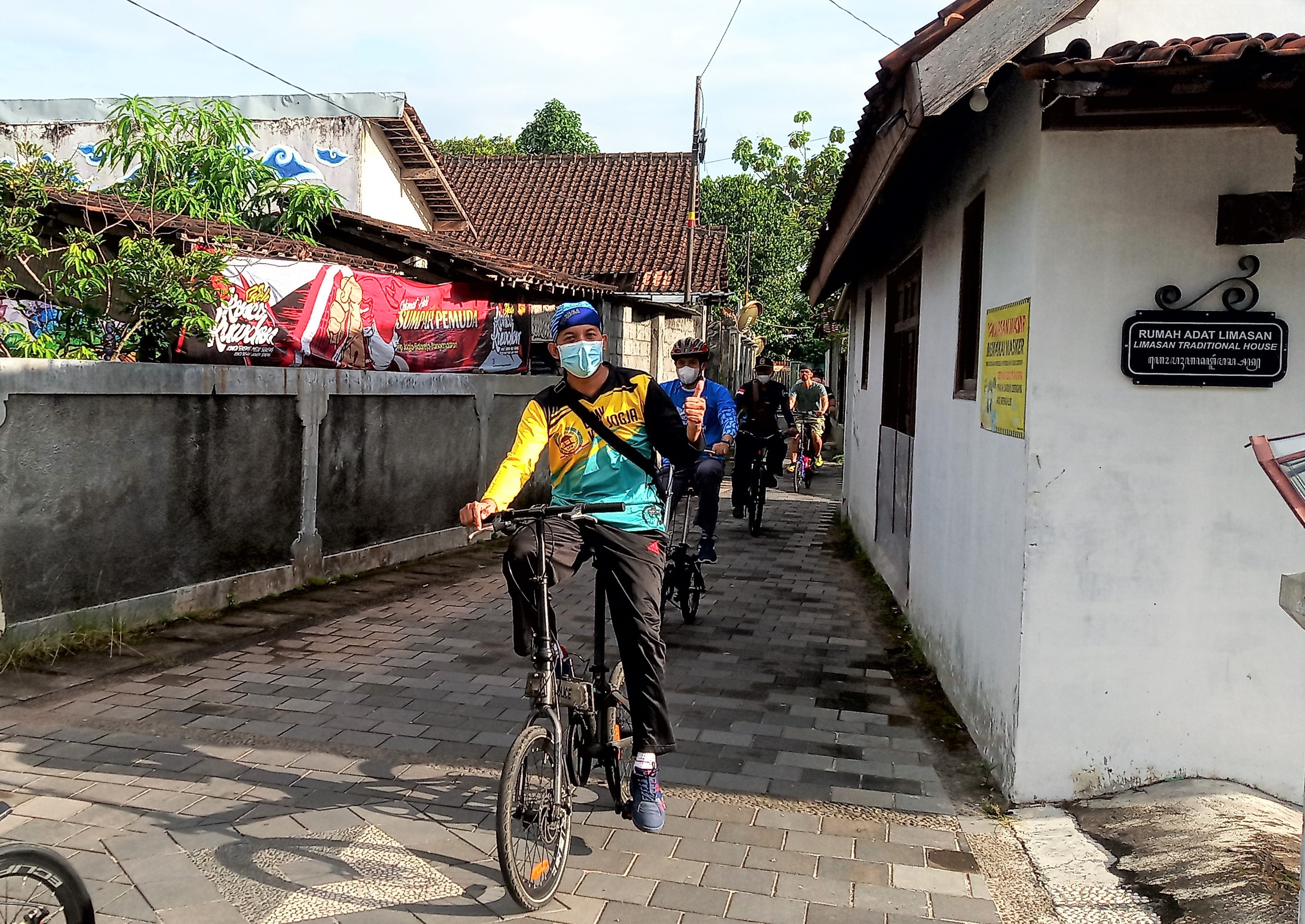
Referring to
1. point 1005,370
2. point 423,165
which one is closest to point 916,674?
point 1005,370

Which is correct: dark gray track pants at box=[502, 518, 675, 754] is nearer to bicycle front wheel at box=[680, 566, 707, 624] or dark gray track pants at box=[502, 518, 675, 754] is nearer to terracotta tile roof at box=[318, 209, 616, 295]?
bicycle front wheel at box=[680, 566, 707, 624]

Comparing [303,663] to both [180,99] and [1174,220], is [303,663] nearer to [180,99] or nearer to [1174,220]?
[1174,220]

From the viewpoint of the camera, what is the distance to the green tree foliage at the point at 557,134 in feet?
137

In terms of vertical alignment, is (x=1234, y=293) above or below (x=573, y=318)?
above

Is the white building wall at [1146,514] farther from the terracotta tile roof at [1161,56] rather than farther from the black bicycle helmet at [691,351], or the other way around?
the black bicycle helmet at [691,351]

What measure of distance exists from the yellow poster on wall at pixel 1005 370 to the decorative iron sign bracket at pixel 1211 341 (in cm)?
39

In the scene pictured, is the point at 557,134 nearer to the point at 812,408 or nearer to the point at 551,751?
the point at 812,408

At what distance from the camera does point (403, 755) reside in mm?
4902

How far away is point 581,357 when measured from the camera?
13.0 ft

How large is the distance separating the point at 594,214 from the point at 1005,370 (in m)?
20.6

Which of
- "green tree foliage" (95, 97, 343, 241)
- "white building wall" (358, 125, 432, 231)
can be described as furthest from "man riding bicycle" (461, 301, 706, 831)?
"white building wall" (358, 125, 432, 231)

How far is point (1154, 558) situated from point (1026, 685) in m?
0.71

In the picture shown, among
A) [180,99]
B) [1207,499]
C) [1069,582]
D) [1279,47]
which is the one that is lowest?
[1069,582]

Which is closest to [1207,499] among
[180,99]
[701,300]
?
[180,99]
